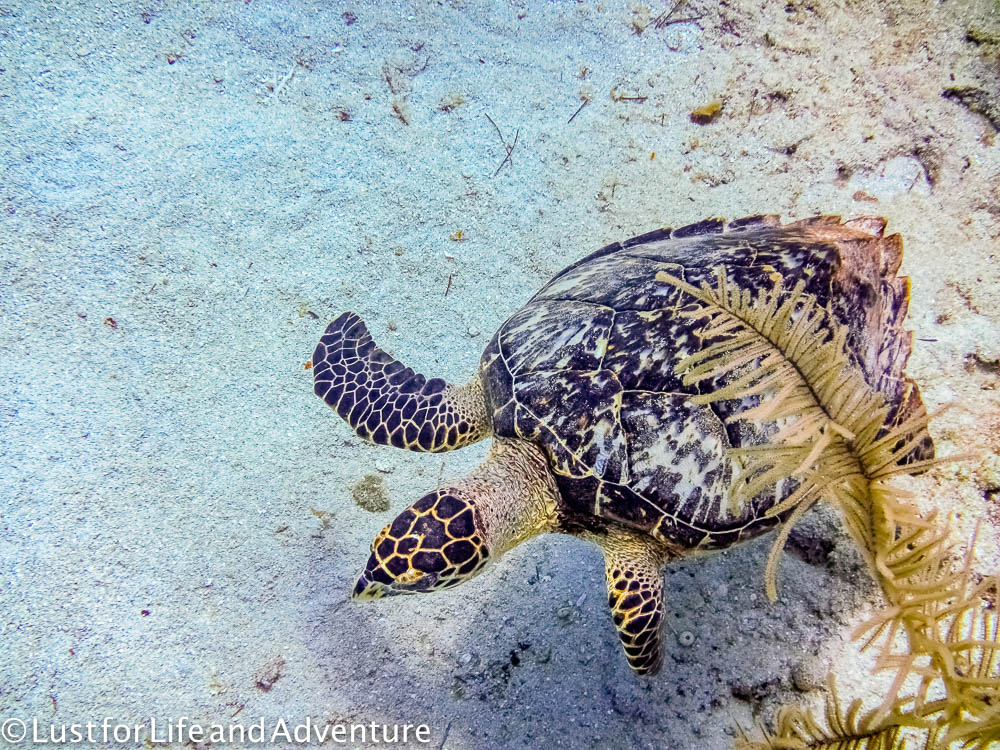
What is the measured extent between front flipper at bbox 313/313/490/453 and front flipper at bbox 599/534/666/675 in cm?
100

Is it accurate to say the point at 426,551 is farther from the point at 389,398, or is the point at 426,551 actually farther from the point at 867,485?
the point at 867,485

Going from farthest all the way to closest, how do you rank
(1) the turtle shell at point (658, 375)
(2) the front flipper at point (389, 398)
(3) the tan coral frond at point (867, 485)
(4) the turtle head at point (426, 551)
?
(2) the front flipper at point (389, 398), (1) the turtle shell at point (658, 375), (4) the turtle head at point (426, 551), (3) the tan coral frond at point (867, 485)

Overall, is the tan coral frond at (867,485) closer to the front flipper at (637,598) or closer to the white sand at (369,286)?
the front flipper at (637,598)

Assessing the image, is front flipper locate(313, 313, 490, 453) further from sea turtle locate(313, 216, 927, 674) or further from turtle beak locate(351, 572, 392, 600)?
turtle beak locate(351, 572, 392, 600)

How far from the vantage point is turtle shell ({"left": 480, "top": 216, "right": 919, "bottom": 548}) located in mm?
2184

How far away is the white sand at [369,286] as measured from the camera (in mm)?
2320

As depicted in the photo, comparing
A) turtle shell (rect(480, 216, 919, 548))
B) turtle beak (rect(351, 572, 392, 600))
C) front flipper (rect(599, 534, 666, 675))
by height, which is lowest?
turtle beak (rect(351, 572, 392, 600))

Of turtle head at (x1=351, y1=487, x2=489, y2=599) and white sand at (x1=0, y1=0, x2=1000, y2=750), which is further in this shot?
white sand at (x1=0, y1=0, x2=1000, y2=750)

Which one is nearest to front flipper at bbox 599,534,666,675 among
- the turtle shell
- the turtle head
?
the turtle shell

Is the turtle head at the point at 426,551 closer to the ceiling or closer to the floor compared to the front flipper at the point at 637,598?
closer to the floor

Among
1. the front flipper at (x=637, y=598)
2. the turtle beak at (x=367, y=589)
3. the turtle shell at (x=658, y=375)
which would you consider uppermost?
the turtle shell at (x=658, y=375)

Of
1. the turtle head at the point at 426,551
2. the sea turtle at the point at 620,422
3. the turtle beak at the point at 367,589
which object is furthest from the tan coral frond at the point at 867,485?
the turtle beak at the point at 367,589

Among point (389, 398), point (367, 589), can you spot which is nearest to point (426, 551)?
point (367, 589)

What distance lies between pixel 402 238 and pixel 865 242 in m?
2.74
